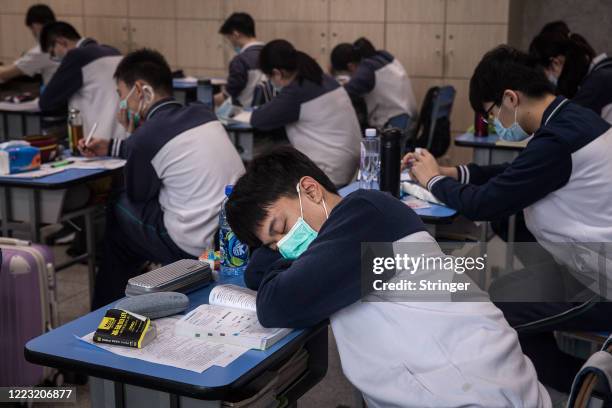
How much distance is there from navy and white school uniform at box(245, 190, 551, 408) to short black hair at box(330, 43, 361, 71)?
4652 millimetres

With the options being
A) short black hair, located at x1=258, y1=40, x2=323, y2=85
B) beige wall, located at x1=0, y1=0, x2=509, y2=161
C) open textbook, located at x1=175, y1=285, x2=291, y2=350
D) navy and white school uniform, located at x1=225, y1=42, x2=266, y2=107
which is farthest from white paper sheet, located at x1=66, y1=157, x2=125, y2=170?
beige wall, located at x1=0, y1=0, x2=509, y2=161

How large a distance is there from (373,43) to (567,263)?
15.6 ft

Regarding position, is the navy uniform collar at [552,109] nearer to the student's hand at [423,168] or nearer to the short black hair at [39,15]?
the student's hand at [423,168]

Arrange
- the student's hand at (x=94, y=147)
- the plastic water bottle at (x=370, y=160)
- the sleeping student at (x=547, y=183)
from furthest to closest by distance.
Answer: the student's hand at (x=94, y=147) < the plastic water bottle at (x=370, y=160) < the sleeping student at (x=547, y=183)

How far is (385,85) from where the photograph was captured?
19.2 feet

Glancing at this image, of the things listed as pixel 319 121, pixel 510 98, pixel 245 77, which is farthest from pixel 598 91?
pixel 245 77

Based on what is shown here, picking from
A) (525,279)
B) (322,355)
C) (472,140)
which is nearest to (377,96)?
(472,140)

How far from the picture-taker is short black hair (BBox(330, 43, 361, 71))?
617cm

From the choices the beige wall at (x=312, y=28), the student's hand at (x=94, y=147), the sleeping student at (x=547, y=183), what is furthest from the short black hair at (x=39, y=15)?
the sleeping student at (x=547, y=183)

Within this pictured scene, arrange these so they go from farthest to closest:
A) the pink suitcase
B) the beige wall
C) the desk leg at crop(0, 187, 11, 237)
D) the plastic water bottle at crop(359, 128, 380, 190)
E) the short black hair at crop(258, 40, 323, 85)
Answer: the beige wall < the short black hair at crop(258, 40, 323, 85) < the desk leg at crop(0, 187, 11, 237) < the plastic water bottle at crop(359, 128, 380, 190) < the pink suitcase

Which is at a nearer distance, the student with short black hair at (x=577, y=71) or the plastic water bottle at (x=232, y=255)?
the plastic water bottle at (x=232, y=255)

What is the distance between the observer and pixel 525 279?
8.80 feet

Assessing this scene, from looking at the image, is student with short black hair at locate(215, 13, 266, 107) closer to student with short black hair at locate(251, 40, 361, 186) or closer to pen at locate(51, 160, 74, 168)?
student with short black hair at locate(251, 40, 361, 186)

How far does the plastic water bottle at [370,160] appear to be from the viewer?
10.5 feet
